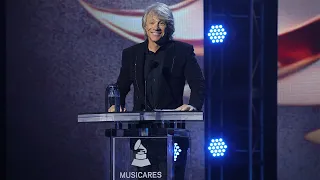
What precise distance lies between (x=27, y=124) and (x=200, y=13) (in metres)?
1.83

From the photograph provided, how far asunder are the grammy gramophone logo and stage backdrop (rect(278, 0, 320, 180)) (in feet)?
8.54

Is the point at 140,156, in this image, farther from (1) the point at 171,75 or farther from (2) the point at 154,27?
(2) the point at 154,27

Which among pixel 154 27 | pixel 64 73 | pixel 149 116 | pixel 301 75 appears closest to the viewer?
pixel 149 116

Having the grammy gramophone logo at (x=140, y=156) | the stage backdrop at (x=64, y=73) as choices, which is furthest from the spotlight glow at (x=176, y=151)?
the stage backdrop at (x=64, y=73)

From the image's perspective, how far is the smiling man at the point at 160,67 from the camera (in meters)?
3.26

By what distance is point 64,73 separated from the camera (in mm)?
5402

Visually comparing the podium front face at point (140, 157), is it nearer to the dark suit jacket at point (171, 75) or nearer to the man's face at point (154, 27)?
the dark suit jacket at point (171, 75)

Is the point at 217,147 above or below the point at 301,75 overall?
below

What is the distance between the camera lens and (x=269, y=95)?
5.12m

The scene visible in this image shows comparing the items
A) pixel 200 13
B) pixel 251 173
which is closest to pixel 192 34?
pixel 200 13

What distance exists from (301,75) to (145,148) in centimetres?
271

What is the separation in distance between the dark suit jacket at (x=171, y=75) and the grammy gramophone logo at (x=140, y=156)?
0.38 m

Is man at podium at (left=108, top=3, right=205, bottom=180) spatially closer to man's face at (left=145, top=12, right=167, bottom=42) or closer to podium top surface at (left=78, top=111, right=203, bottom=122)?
man's face at (left=145, top=12, right=167, bottom=42)

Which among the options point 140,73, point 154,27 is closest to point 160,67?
point 140,73
